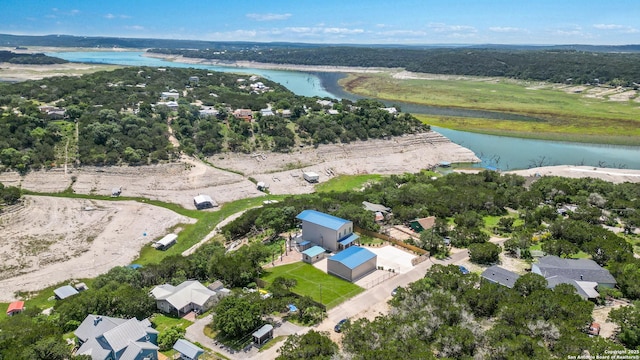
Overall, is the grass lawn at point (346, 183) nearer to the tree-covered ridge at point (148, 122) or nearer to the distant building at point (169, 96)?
the tree-covered ridge at point (148, 122)

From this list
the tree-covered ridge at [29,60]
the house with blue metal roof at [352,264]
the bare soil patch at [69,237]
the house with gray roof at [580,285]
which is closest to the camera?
the house with gray roof at [580,285]

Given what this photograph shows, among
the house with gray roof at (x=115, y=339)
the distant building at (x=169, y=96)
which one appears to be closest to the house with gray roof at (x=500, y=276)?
the house with gray roof at (x=115, y=339)

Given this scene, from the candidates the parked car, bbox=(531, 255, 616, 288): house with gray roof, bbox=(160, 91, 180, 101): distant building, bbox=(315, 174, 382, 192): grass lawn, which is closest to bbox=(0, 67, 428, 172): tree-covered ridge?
bbox=(160, 91, 180, 101): distant building

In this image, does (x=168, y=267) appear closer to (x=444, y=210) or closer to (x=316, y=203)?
(x=316, y=203)

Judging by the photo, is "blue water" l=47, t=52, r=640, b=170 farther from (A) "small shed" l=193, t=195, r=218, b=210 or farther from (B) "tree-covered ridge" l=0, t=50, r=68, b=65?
(B) "tree-covered ridge" l=0, t=50, r=68, b=65

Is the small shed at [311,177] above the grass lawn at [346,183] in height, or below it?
above

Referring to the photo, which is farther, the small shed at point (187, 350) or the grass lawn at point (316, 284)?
the grass lawn at point (316, 284)
